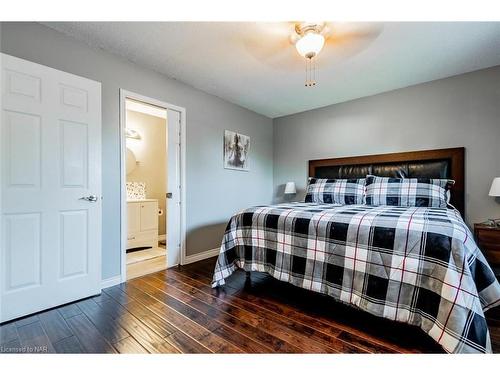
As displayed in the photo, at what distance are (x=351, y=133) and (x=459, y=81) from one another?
4.33 ft

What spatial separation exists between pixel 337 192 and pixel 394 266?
5.54 ft

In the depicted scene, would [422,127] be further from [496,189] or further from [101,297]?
[101,297]

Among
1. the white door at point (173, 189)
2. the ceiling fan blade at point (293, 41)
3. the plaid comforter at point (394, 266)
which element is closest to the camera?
the plaid comforter at point (394, 266)

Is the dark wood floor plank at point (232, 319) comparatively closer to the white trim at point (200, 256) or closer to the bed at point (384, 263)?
the bed at point (384, 263)

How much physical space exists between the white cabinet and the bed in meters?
1.93

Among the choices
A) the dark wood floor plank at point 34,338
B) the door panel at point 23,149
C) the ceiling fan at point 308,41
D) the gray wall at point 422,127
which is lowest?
the dark wood floor plank at point 34,338

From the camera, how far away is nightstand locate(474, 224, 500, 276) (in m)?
2.20

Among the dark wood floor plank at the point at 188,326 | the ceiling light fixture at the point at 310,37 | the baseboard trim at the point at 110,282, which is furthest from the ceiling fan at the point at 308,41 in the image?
the baseboard trim at the point at 110,282

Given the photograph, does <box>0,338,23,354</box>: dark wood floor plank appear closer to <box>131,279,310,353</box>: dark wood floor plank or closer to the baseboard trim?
the baseboard trim

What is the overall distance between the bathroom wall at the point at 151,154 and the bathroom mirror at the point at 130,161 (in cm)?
5

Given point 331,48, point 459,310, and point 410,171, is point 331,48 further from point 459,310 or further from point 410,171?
point 459,310

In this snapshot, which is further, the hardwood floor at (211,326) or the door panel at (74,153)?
the door panel at (74,153)

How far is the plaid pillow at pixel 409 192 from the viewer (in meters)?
2.51
